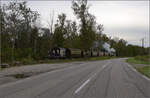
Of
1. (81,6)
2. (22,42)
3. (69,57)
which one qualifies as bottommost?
(69,57)

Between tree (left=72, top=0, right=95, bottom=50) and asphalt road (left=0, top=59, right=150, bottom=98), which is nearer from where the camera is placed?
asphalt road (left=0, top=59, right=150, bottom=98)

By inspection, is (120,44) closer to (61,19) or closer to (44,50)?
(61,19)

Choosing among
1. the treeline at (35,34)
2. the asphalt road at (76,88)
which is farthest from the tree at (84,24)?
the asphalt road at (76,88)

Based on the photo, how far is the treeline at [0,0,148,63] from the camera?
3494 centimetres

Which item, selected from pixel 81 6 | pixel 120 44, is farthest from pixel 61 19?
pixel 120 44

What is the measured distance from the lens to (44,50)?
168ft

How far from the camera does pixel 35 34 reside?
59.4 metres

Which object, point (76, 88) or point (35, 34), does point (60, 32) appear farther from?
point (76, 88)

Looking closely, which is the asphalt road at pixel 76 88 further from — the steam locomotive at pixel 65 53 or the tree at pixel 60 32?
the tree at pixel 60 32

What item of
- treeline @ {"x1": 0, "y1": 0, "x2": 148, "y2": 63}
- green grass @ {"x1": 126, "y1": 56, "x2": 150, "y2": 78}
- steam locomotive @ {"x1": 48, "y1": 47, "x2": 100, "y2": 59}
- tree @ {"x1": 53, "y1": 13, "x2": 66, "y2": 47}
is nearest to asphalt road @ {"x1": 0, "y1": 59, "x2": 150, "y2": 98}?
green grass @ {"x1": 126, "y1": 56, "x2": 150, "y2": 78}

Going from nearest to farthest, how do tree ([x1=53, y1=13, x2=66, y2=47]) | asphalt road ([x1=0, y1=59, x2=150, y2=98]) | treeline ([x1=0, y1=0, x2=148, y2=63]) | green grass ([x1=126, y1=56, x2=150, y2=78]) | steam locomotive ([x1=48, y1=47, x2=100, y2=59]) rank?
asphalt road ([x1=0, y1=59, x2=150, y2=98]) → green grass ([x1=126, y1=56, x2=150, y2=78]) → treeline ([x1=0, y1=0, x2=148, y2=63]) → steam locomotive ([x1=48, y1=47, x2=100, y2=59]) → tree ([x1=53, y1=13, x2=66, y2=47])

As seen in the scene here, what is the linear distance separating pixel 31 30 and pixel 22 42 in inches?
288

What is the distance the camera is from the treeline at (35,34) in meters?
34.9

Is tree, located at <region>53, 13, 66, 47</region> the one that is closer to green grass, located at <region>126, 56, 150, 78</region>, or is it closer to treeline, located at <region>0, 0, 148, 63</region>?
treeline, located at <region>0, 0, 148, 63</region>
